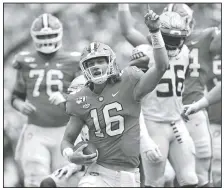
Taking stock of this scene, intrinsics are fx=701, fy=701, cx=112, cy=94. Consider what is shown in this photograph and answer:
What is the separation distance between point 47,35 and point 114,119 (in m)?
2.15

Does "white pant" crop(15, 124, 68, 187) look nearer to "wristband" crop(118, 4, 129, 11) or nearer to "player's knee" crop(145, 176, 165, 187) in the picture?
"player's knee" crop(145, 176, 165, 187)

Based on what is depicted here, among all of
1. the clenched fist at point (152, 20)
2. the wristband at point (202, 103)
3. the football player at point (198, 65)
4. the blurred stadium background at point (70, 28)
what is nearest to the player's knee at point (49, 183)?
the wristband at point (202, 103)

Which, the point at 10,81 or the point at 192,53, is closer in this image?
the point at 192,53

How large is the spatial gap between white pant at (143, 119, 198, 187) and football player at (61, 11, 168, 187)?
1189 millimetres

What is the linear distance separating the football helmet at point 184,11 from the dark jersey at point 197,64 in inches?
5.1

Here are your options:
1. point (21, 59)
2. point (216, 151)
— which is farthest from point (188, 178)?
point (21, 59)

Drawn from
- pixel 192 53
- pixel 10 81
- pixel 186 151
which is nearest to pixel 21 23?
pixel 10 81

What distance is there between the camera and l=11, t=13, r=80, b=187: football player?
623 cm

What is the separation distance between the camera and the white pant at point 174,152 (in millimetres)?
5613

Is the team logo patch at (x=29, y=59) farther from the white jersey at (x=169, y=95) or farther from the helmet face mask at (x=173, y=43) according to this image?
the helmet face mask at (x=173, y=43)

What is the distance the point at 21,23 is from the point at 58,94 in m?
1.24

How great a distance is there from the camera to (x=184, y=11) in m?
6.06

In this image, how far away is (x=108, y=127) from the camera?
4355 mm

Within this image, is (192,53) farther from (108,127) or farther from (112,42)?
(108,127)
